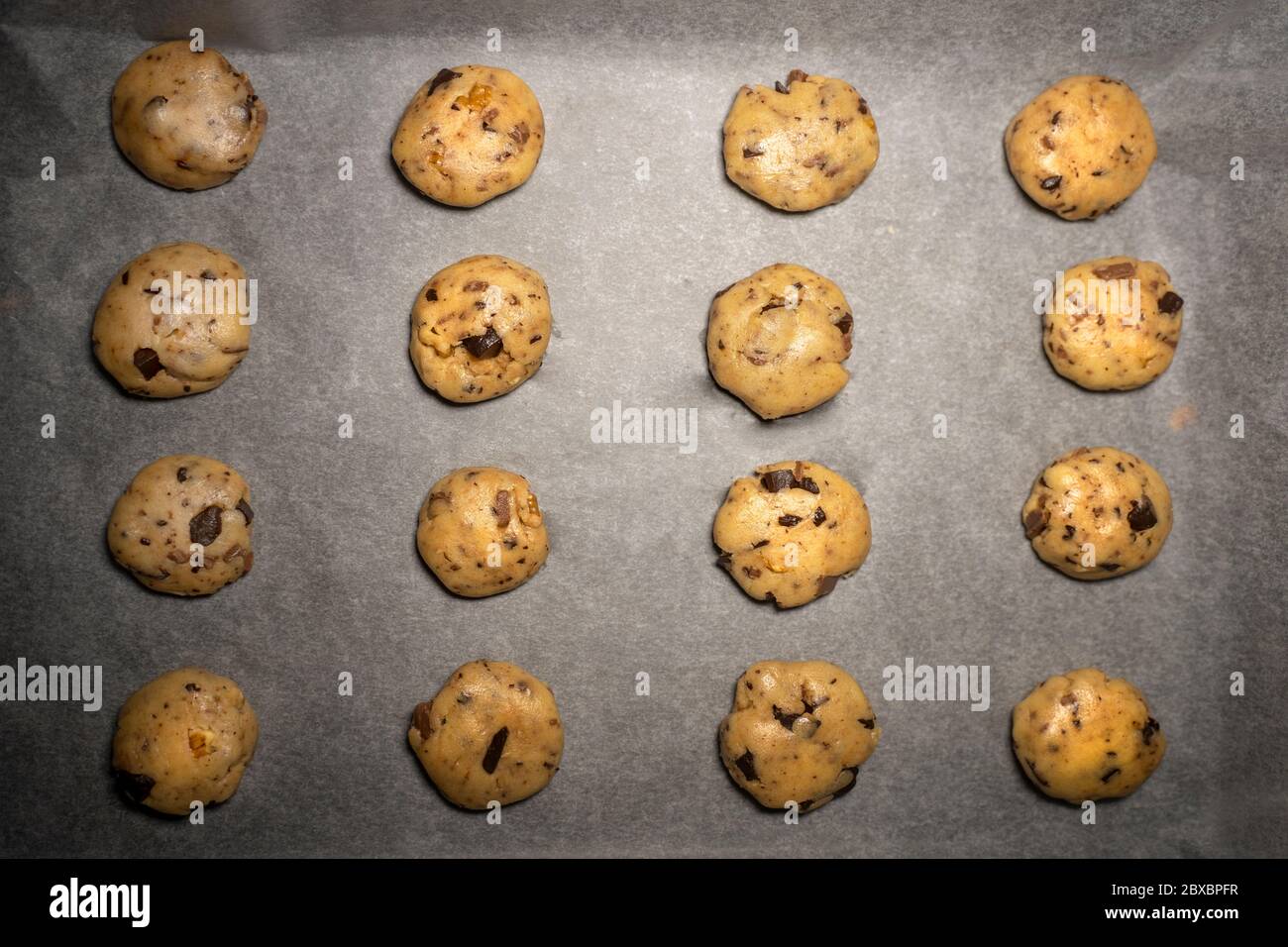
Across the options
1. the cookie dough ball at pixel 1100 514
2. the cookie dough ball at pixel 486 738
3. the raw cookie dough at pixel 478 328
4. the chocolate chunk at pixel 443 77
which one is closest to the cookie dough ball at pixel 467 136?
the chocolate chunk at pixel 443 77

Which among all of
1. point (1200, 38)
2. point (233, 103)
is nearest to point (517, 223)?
point (233, 103)

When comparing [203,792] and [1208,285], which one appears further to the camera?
[1208,285]

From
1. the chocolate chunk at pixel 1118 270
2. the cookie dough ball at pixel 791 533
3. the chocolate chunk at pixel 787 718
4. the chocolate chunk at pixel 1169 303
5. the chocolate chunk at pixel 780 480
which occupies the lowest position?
the chocolate chunk at pixel 787 718

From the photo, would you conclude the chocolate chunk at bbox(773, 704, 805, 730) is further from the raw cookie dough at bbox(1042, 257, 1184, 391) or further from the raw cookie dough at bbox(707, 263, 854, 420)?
the raw cookie dough at bbox(1042, 257, 1184, 391)

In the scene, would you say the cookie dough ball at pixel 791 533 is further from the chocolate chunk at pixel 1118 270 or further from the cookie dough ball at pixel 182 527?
the cookie dough ball at pixel 182 527

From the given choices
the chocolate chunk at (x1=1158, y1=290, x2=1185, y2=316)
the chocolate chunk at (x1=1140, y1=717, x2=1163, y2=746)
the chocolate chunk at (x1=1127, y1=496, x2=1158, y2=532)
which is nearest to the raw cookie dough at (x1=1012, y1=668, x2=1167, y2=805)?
the chocolate chunk at (x1=1140, y1=717, x2=1163, y2=746)
